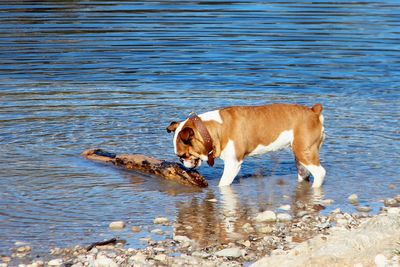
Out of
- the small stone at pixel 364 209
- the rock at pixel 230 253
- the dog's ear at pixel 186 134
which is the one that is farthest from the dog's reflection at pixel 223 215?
the dog's ear at pixel 186 134

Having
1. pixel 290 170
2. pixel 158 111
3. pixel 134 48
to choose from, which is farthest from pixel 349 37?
pixel 290 170

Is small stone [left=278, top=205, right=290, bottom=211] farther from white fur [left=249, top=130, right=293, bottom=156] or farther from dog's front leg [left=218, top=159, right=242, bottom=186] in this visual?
white fur [left=249, top=130, right=293, bottom=156]

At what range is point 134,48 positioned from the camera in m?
22.2

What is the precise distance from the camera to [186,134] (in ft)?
34.6

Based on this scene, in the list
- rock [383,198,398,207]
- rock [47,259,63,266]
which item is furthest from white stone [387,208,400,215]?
rock [47,259,63,266]

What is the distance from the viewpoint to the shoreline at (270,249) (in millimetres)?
7805

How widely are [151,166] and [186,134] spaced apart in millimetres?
1193

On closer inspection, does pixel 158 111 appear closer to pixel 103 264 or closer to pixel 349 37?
pixel 103 264

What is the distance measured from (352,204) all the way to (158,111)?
5262mm

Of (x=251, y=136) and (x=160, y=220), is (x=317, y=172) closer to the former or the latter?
(x=251, y=136)

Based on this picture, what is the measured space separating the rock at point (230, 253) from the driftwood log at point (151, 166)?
106 inches

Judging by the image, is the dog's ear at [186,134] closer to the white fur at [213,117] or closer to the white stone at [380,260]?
the white fur at [213,117]

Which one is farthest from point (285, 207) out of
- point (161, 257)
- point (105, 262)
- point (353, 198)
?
point (105, 262)

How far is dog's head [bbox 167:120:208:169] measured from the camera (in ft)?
34.7
